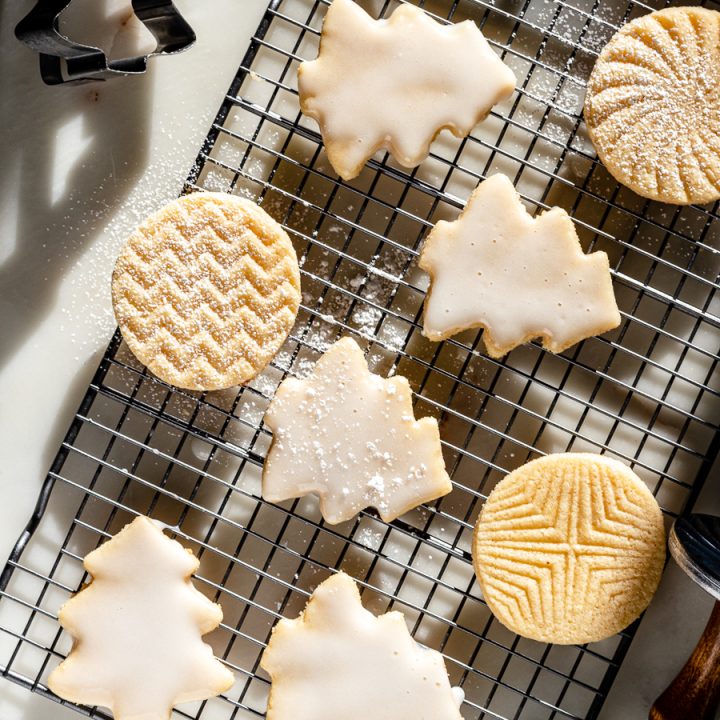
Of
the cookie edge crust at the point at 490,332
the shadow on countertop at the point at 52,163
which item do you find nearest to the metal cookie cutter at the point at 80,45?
the shadow on countertop at the point at 52,163

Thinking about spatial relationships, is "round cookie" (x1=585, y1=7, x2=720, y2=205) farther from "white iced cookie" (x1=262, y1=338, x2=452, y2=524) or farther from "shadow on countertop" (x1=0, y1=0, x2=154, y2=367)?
"shadow on countertop" (x1=0, y1=0, x2=154, y2=367)

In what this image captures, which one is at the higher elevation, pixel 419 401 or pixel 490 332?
pixel 490 332

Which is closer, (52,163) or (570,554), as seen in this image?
(570,554)

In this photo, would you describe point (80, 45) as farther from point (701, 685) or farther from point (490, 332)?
point (701, 685)

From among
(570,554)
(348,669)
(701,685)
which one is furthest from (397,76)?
(701,685)

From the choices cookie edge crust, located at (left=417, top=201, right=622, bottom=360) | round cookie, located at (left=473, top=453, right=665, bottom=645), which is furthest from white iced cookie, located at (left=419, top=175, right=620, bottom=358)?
round cookie, located at (left=473, top=453, right=665, bottom=645)
